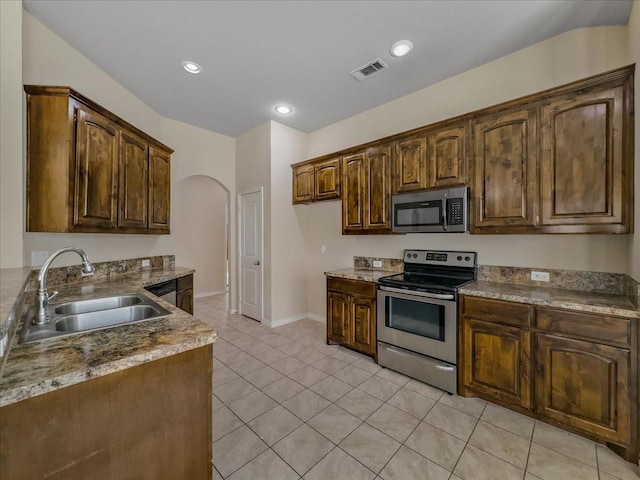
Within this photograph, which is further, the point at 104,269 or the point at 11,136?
the point at 104,269

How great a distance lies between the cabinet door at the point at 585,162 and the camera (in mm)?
1886

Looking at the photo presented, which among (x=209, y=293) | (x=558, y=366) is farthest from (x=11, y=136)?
(x=209, y=293)

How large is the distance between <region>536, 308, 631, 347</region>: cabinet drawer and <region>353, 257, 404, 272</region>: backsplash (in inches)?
61.4

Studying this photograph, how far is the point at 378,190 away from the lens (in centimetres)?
320

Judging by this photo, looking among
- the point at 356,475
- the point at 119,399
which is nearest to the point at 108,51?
the point at 119,399

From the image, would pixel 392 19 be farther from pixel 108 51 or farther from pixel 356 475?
pixel 356 475

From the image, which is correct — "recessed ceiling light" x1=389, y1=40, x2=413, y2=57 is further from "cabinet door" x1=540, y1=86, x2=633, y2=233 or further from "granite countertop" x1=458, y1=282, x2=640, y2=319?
"granite countertop" x1=458, y1=282, x2=640, y2=319

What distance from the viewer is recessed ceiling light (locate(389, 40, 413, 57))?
8.04ft

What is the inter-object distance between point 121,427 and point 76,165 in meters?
2.16

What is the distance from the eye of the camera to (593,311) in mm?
1780

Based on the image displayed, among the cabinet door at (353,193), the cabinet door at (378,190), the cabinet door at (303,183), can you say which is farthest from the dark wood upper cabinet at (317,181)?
the cabinet door at (378,190)

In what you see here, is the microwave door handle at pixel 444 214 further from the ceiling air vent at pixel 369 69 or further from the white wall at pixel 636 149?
the ceiling air vent at pixel 369 69

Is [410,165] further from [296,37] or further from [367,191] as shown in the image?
[296,37]

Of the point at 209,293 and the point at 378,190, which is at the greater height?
the point at 378,190
